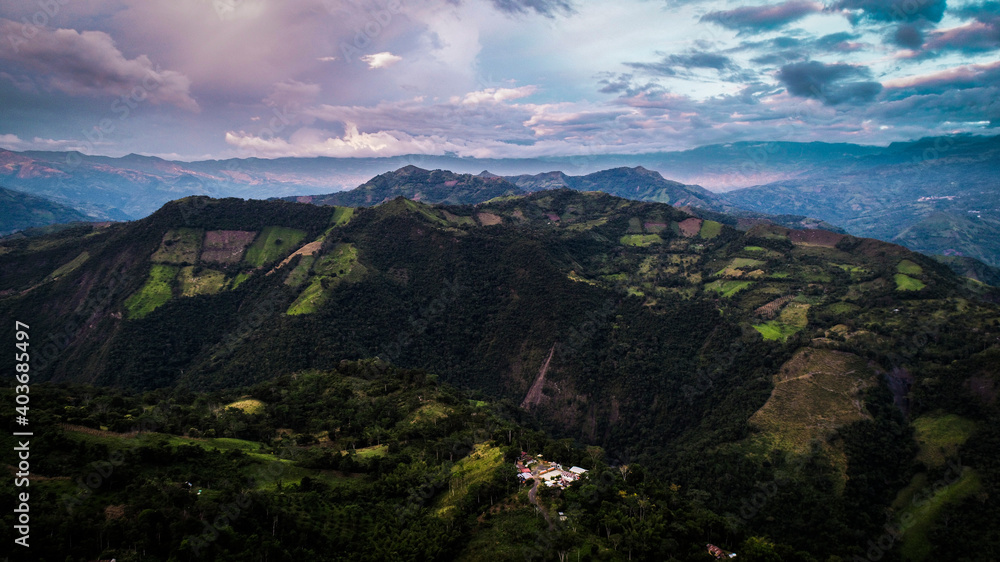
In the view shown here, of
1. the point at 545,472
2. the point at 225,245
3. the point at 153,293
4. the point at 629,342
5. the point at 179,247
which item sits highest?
the point at 179,247

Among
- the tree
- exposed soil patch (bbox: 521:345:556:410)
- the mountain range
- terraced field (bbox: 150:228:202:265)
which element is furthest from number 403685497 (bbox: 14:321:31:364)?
exposed soil patch (bbox: 521:345:556:410)

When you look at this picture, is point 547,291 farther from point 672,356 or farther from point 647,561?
point 647,561

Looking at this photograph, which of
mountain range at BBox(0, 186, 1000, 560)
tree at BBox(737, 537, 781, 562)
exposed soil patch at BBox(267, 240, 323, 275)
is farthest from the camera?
exposed soil patch at BBox(267, 240, 323, 275)

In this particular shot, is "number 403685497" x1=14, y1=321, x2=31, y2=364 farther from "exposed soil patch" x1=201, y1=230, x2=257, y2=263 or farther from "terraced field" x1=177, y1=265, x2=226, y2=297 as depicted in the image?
"exposed soil patch" x1=201, y1=230, x2=257, y2=263

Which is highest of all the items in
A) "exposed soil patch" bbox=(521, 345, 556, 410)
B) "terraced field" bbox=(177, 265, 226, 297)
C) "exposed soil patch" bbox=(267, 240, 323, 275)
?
"exposed soil patch" bbox=(267, 240, 323, 275)

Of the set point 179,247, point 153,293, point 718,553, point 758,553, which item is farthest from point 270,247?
point 758,553

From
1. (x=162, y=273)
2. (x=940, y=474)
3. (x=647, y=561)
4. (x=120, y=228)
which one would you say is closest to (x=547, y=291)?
(x=940, y=474)

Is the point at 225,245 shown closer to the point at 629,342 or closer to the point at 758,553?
the point at 629,342

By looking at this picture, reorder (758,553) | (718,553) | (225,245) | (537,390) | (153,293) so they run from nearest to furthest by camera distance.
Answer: (758,553) → (718,553) → (537,390) → (153,293) → (225,245)
